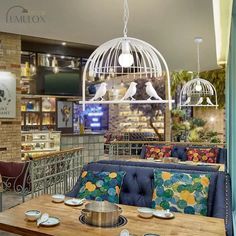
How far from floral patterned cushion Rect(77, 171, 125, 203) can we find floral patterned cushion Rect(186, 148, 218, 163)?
2.87m

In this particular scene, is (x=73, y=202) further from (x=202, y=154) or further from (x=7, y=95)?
(x=7, y=95)

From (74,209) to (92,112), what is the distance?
15.1m

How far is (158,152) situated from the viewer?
643 centimetres

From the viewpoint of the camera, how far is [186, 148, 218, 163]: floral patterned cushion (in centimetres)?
592

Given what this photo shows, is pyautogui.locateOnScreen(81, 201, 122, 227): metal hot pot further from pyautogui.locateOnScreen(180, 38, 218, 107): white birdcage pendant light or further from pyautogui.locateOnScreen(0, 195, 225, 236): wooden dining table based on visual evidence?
pyautogui.locateOnScreen(180, 38, 218, 107): white birdcage pendant light

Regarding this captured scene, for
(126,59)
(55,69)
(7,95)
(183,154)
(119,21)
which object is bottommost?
(183,154)

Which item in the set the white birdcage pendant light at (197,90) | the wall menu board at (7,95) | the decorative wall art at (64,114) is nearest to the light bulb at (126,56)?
the white birdcage pendant light at (197,90)

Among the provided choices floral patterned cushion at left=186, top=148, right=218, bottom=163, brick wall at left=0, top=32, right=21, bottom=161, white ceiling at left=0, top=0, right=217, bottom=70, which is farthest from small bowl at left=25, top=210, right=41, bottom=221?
brick wall at left=0, top=32, right=21, bottom=161

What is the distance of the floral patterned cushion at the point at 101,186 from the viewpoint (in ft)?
10.9

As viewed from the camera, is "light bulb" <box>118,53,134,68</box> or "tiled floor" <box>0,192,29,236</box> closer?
"light bulb" <box>118,53,134,68</box>

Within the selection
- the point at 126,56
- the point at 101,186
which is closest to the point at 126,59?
the point at 126,56

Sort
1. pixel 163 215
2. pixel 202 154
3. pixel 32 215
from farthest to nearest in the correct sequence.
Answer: pixel 202 154, pixel 163 215, pixel 32 215

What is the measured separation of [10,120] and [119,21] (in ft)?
10.8

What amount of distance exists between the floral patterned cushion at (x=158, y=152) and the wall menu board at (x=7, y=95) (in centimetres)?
312
